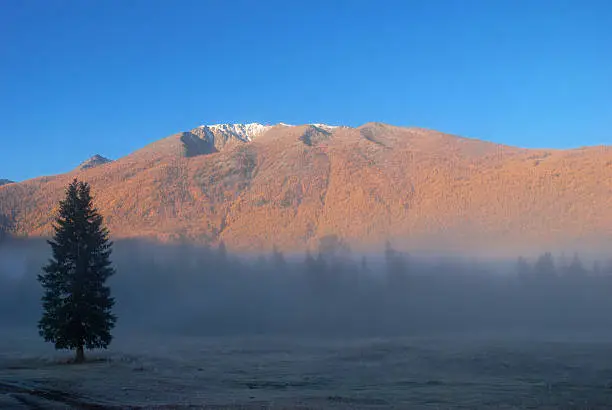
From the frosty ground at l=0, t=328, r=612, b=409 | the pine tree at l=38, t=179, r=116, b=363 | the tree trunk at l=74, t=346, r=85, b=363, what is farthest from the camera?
the pine tree at l=38, t=179, r=116, b=363

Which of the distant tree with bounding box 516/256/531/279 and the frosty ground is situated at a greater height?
the distant tree with bounding box 516/256/531/279

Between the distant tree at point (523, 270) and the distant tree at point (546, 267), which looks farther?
the distant tree at point (523, 270)

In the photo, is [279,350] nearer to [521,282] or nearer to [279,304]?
[279,304]

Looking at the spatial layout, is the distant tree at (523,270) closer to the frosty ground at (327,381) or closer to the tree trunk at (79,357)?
the frosty ground at (327,381)

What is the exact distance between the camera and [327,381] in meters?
45.3

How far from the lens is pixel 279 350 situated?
7875 centimetres

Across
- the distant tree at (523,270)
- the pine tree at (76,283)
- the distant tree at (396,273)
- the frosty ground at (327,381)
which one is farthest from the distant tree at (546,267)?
the pine tree at (76,283)

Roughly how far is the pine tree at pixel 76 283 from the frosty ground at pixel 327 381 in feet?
8.19

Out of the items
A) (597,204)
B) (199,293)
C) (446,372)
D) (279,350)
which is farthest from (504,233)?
(446,372)

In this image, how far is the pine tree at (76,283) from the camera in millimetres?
49344

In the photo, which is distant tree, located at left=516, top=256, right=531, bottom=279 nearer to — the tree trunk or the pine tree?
the pine tree

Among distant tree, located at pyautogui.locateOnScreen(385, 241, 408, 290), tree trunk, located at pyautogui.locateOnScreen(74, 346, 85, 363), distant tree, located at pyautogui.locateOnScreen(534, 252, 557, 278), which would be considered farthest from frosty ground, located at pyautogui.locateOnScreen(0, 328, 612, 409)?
distant tree, located at pyautogui.locateOnScreen(385, 241, 408, 290)

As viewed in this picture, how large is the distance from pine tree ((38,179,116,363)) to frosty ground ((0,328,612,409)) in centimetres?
250

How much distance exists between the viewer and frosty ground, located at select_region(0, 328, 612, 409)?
3269cm
